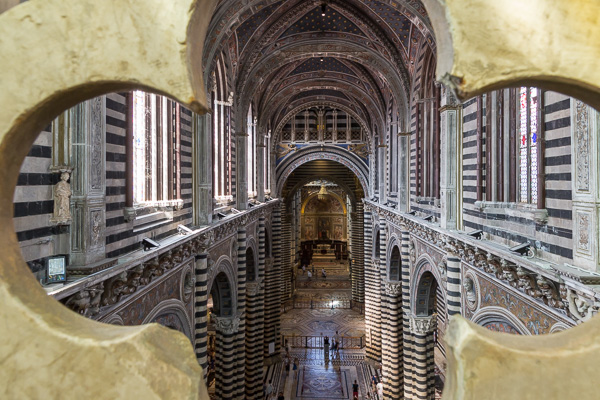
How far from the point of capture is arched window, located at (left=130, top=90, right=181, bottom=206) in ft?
24.4

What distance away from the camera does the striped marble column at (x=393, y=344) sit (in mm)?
16328

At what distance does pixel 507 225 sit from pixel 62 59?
7.12 m

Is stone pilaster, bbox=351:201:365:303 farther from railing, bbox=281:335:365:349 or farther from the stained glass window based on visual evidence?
the stained glass window

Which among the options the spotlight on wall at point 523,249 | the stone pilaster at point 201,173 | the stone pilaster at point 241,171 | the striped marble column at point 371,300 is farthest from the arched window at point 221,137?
the striped marble column at point 371,300

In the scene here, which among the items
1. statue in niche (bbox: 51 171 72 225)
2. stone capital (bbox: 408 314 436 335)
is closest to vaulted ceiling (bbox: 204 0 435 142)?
statue in niche (bbox: 51 171 72 225)

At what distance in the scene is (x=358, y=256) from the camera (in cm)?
3016

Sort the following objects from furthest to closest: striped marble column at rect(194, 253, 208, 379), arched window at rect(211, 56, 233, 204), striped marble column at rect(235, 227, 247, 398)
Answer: striped marble column at rect(235, 227, 247, 398) → arched window at rect(211, 56, 233, 204) → striped marble column at rect(194, 253, 208, 379)

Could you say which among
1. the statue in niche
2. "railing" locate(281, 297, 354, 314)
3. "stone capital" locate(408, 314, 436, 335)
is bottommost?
"railing" locate(281, 297, 354, 314)

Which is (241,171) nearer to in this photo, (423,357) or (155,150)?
(155,150)

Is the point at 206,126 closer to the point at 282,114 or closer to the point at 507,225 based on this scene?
the point at 507,225

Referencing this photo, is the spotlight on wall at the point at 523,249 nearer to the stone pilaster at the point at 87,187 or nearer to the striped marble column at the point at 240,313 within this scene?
the stone pilaster at the point at 87,187

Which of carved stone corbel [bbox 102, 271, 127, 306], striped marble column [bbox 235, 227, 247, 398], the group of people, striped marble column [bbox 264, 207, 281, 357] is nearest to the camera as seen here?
carved stone corbel [bbox 102, 271, 127, 306]

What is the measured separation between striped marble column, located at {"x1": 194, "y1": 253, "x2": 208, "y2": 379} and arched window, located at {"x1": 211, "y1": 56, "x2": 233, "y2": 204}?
3.08 m

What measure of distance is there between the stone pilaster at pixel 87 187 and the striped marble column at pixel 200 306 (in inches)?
173
